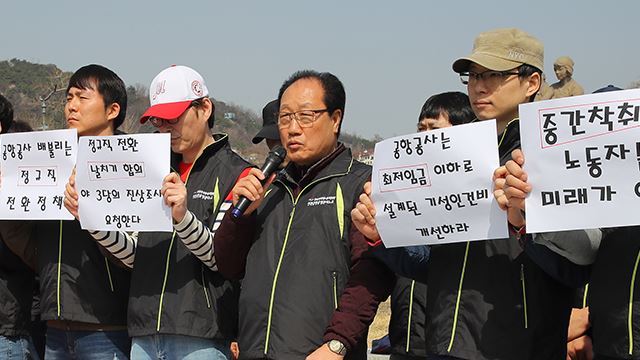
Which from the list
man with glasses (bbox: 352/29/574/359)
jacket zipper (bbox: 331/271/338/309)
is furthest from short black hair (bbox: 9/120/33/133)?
man with glasses (bbox: 352/29/574/359)

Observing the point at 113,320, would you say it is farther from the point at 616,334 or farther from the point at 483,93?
the point at 616,334

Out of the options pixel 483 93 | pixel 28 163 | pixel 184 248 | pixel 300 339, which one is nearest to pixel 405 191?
pixel 483 93

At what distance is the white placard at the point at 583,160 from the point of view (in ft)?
11.4

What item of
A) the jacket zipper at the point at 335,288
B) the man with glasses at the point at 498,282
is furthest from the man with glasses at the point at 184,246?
the man with glasses at the point at 498,282

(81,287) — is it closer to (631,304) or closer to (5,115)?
(5,115)

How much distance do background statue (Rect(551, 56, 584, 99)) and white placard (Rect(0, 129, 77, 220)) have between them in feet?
31.1

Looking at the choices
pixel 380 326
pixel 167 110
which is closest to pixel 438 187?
pixel 167 110

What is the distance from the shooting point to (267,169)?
450cm

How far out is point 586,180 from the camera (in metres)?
3.56

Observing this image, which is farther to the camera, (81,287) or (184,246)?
(81,287)

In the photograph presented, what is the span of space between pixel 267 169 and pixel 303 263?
507mm

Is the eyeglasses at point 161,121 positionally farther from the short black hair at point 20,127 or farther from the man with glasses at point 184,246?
the short black hair at point 20,127

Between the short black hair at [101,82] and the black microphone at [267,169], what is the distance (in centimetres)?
163

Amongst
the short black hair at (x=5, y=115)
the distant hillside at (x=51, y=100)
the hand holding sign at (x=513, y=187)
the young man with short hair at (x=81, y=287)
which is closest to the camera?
the hand holding sign at (x=513, y=187)
